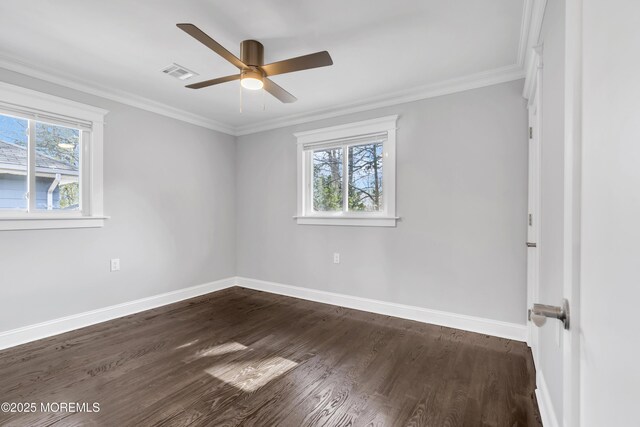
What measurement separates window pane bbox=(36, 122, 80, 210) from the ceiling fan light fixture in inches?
83.1

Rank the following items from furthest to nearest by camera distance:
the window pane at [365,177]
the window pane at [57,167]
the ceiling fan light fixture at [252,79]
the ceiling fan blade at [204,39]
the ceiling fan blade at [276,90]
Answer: the window pane at [365,177]
the window pane at [57,167]
the ceiling fan blade at [276,90]
the ceiling fan light fixture at [252,79]
the ceiling fan blade at [204,39]

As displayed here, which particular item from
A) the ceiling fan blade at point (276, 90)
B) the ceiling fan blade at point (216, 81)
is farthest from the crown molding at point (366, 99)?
the ceiling fan blade at point (216, 81)

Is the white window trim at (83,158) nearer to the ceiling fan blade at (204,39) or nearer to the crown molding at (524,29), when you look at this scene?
the ceiling fan blade at (204,39)

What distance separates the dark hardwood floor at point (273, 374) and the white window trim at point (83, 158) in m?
1.07

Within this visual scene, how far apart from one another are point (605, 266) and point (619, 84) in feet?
0.99

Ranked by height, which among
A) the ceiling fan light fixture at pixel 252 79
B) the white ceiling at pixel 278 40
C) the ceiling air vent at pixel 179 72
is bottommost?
the ceiling fan light fixture at pixel 252 79

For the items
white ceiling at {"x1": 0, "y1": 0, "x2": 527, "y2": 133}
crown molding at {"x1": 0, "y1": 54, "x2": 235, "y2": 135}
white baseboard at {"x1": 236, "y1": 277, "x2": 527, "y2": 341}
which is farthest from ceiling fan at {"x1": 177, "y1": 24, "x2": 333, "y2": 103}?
white baseboard at {"x1": 236, "y1": 277, "x2": 527, "y2": 341}

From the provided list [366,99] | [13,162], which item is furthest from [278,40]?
[13,162]

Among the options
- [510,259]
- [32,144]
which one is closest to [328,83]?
[510,259]

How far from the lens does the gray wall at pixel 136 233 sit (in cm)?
263

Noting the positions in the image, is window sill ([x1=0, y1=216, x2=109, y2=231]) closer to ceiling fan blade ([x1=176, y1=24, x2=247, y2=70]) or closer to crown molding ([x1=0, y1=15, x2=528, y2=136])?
→ crown molding ([x1=0, y1=15, x2=528, y2=136])

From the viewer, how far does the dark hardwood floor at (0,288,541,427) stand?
168 centimetres

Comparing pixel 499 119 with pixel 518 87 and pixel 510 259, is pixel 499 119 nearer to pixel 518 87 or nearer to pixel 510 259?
pixel 518 87

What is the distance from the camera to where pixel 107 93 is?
3.11 m
